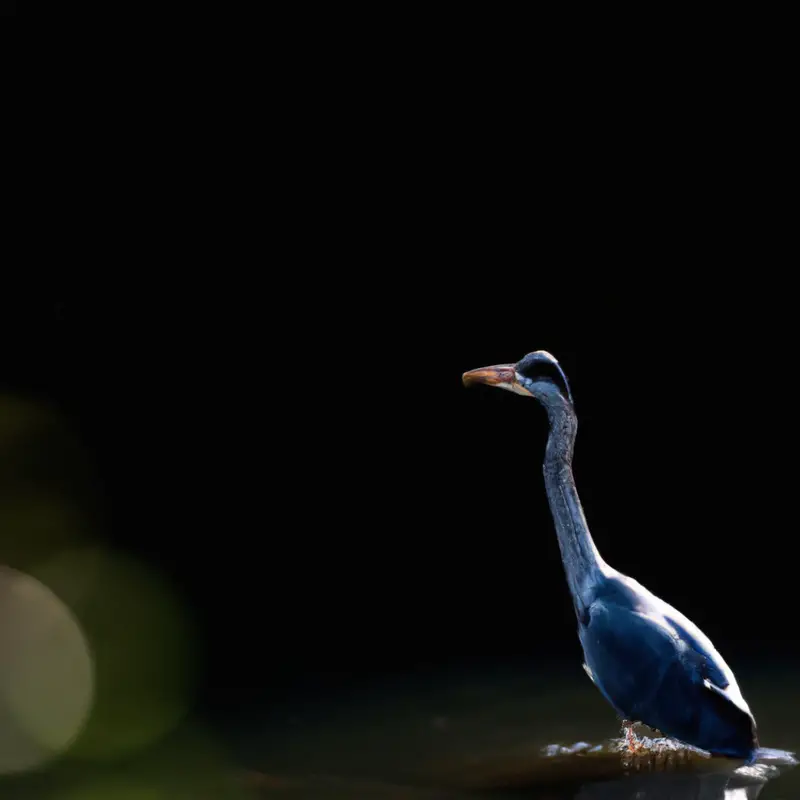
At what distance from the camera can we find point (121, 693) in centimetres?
458

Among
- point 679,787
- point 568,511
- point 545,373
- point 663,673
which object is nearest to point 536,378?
point 545,373

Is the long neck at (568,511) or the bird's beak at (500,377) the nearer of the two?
the long neck at (568,511)

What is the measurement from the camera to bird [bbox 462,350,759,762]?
3.50 metres

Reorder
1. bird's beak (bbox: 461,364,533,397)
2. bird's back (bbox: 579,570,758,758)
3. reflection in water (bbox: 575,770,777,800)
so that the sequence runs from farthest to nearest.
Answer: bird's beak (bbox: 461,364,533,397) → bird's back (bbox: 579,570,758,758) → reflection in water (bbox: 575,770,777,800)

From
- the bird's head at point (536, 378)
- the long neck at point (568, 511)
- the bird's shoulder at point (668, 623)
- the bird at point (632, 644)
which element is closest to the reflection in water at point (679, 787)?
the bird at point (632, 644)

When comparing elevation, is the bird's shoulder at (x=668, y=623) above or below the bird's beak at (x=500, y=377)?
below

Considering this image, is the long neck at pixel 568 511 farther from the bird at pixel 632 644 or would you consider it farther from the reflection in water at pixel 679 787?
the reflection in water at pixel 679 787

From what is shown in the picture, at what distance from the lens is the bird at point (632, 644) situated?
3504 millimetres

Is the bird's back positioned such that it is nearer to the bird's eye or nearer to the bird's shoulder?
the bird's shoulder

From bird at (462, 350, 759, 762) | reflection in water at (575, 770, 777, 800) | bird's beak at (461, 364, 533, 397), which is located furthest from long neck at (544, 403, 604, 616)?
reflection in water at (575, 770, 777, 800)

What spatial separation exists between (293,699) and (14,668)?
Result: 1.05 metres

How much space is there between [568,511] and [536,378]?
410mm

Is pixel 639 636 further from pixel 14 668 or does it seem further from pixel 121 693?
pixel 14 668

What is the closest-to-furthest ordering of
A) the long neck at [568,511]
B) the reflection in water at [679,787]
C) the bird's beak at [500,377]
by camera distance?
the reflection in water at [679,787], the long neck at [568,511], the bird's beak at [500,377]
